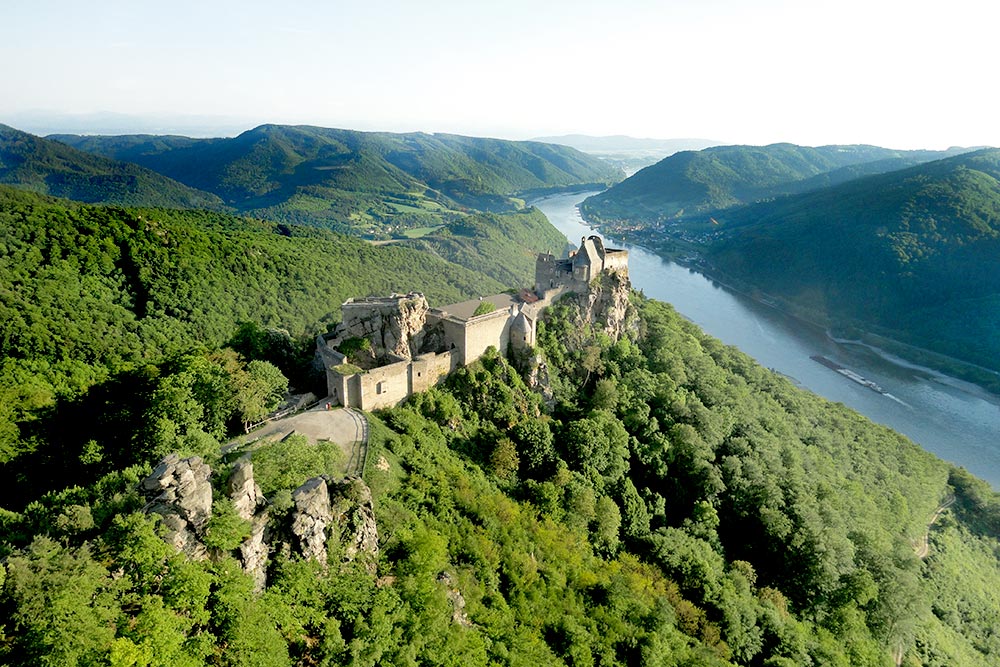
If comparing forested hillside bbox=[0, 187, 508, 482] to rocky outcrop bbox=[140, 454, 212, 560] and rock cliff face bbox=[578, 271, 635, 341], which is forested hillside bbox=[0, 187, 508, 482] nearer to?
rocky outcrop bbox=[140, 454, 212, 560]

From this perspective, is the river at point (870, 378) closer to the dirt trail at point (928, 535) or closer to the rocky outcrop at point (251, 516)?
the dirt trail at point (928, 535)

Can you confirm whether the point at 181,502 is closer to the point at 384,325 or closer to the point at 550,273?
the point at 384,325

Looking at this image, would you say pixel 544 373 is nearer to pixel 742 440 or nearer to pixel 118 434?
pixel 742 440

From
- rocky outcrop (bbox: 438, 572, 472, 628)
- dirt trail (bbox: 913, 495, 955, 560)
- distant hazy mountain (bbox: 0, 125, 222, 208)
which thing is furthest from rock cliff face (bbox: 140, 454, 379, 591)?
distant hazy mountain (bbox: 0, 125, 222, 208)

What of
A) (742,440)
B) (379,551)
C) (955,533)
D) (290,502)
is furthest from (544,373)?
(955,533)

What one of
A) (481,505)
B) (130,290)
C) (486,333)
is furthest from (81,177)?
(481,505)

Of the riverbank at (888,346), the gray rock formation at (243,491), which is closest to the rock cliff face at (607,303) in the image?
the gray rock formation at (243,491)

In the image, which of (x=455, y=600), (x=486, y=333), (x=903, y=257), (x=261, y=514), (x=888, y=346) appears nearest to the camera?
(x=261, y=514)

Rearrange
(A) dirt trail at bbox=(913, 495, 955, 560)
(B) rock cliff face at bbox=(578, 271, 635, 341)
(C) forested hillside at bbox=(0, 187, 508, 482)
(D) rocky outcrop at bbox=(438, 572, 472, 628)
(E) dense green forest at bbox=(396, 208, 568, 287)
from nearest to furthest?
(D) rocky outcrop at bbox=(438, 572, 472, 628) → (C) forested hillside at bbox=(0, 187, 508, 482) → (B) rock cliff face at bbox=(578, 271, 635, 341) → (A) dirt trail at bbox=(913, 495, 955, 560) → (E) dense green forest at bbox=(396, 208, 568, 287)
